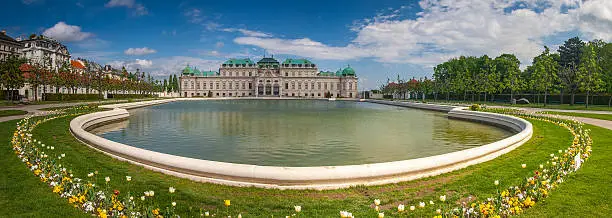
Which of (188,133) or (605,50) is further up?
(605,50)

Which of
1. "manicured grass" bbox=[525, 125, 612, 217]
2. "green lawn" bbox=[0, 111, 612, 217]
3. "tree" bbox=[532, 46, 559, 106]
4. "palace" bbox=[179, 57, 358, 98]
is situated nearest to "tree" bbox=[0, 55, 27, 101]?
"green lawn" bbox=[0, 111, 612, 217]

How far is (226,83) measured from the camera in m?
139

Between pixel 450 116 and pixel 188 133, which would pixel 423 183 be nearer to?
pixel 188 133

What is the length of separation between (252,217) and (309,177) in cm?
201

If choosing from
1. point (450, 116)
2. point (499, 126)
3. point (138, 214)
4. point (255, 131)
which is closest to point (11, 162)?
point (138, 214)

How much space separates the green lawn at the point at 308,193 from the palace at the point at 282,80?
127 metres

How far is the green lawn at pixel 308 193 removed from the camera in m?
6.11

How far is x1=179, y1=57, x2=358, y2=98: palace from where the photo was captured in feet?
453

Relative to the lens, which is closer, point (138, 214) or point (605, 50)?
point (138, 214)

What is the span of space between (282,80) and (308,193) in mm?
129608

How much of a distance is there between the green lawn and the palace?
12745 centimetres

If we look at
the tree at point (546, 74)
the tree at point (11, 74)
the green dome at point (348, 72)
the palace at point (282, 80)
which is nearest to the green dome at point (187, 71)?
the palace at point (282, 80)

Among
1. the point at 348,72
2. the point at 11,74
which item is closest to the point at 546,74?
the point at 11,74

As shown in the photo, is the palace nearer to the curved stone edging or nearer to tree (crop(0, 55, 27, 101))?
tree (crop(0, 55, 27, 101))
